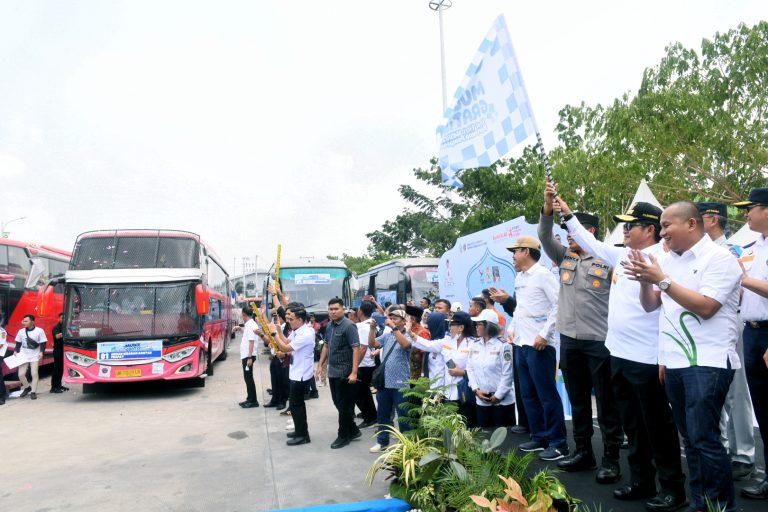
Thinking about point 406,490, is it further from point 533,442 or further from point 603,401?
point 603,401

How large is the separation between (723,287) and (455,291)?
8.21 m

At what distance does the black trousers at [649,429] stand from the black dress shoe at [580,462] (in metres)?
0.58

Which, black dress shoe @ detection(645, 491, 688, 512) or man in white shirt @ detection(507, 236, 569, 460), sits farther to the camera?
man in white shirt @ detection(507, 236, 569, 460)

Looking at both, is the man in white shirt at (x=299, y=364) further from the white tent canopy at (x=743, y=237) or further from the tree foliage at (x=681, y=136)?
the tree foliage at (x=681, y=136)

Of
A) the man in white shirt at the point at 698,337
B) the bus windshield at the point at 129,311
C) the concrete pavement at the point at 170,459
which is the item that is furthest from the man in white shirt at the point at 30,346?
the man in white shirt at the point at 698,337

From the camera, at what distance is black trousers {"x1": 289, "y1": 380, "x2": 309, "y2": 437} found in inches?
268

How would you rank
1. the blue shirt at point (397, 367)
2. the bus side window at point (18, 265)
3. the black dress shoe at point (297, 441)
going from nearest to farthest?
the blue shirt at point (397, 367) < the black dress shoe at point (297, 441) < the bus side window at point (18, 265)

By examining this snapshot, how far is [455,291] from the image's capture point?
1107cm

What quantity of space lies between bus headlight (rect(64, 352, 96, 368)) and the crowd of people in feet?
21.0

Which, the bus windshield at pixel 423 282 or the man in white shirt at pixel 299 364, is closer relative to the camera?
the man in white shirt at pixel 299 364

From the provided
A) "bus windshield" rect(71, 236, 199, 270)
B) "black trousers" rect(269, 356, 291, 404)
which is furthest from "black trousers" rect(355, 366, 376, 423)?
"bus windshield" rect(71, 236, 199, 270)

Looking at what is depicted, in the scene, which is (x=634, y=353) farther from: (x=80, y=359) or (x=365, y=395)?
(x=80, y=359)

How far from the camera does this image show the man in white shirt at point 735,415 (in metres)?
4.18

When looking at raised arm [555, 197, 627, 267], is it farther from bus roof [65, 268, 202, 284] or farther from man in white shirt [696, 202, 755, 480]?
bus roof [65, 268, 202, 284]
